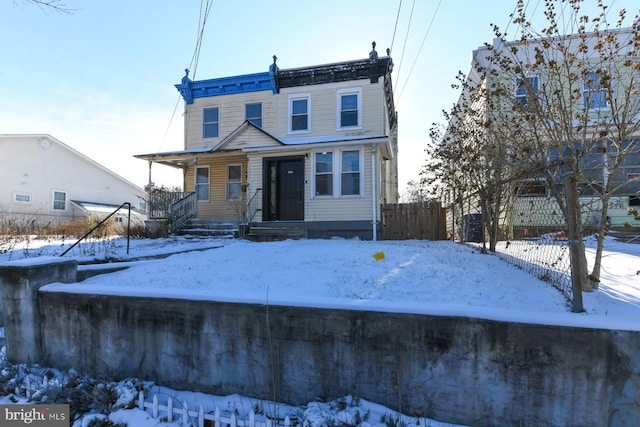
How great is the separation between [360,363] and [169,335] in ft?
7.00

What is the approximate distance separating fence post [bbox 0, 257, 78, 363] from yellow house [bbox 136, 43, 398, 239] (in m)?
7.39

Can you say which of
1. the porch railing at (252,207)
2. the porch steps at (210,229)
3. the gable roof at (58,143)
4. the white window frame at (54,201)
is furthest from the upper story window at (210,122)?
the white window frame at (54,201)

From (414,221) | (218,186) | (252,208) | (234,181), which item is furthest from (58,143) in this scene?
(414,221)

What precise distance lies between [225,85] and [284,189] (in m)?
5.77

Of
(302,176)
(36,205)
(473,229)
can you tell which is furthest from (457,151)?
(36,205)

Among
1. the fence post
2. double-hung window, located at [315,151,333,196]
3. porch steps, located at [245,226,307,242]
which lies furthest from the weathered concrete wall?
double-hung window, located at [315,151,333,196]

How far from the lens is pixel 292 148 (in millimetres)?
11891

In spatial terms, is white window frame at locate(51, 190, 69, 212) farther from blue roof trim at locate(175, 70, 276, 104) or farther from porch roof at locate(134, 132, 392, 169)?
blue roof trim at locate(175, 70, 276, 104)

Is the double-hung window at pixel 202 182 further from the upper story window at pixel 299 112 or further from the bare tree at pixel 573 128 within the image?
the bare tree at pixel 573 128

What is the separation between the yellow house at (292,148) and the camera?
11711 millimetres

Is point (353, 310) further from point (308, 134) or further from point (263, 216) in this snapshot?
point (308, 134)

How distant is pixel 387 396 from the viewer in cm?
304

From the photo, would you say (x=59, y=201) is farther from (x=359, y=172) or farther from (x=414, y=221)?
(x=414, y=221)

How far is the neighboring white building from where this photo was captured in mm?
20797
